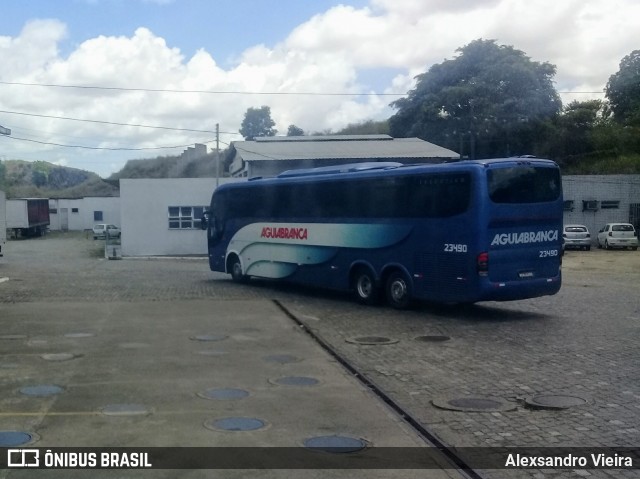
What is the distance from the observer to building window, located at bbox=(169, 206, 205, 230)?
43219 millimetres

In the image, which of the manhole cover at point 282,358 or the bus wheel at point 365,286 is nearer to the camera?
the manhole cover at point 282,358

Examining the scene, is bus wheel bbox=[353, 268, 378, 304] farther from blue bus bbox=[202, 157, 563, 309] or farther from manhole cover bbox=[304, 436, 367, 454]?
manhole cover bbox=[304, 436, 367, 454]

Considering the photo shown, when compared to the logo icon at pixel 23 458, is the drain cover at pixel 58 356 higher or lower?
lower

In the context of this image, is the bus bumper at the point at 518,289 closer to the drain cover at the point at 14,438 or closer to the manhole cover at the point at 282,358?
the manhole cover at the point at 282,358

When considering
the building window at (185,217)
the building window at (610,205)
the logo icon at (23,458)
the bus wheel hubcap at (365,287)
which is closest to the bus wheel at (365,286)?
the bus wheel hubcap at (365,287)

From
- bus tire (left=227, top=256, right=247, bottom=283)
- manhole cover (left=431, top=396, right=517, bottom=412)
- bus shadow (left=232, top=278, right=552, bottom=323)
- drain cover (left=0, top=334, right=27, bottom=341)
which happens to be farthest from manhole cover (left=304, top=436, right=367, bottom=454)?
bus tire (left=227, top=256, right=247, bottom=283)

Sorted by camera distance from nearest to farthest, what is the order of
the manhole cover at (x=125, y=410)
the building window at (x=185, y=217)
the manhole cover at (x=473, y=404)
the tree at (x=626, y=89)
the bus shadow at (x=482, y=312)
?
the manhole cover at (x=125, y=410) → the manhole cover at (x=473, y=404) → the bus shadow at (x=482, y=312) → the building window at (x=185, y=217) → the tree at (x=626, y=89)

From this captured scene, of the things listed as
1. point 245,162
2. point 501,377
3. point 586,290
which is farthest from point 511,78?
point 501,377

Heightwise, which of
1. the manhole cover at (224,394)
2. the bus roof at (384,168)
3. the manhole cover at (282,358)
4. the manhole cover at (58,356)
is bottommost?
the manhole cover at (282,358)

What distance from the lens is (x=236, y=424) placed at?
805cm

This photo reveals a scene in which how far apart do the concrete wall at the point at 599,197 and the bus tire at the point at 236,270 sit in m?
28.4

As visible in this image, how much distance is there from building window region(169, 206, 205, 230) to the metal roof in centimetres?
397

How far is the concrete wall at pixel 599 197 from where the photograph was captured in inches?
1863

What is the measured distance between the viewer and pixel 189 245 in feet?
143
